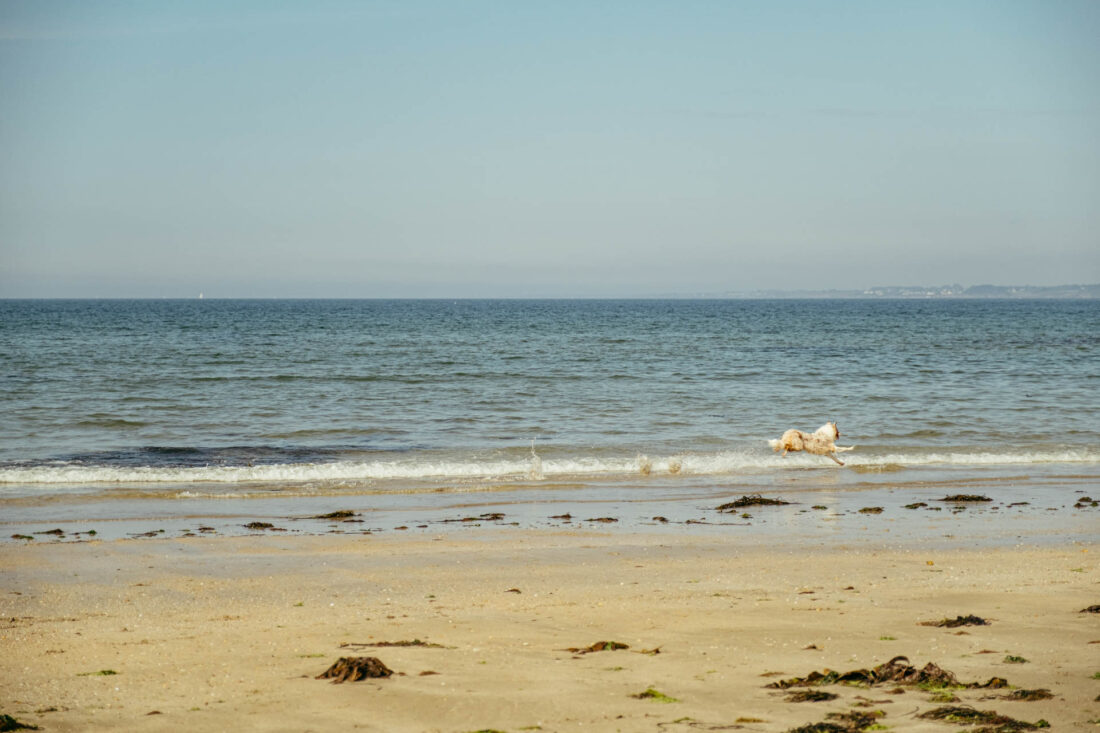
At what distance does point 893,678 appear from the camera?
5805 mm

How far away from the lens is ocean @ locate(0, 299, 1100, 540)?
13969 mm

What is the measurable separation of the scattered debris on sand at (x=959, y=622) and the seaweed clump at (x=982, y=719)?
6.55 ft

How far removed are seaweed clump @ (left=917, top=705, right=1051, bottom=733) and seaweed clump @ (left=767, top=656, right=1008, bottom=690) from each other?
1.44ft

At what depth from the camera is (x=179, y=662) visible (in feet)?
20.6

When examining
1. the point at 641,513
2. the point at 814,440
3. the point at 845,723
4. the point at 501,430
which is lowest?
the point at 641,513

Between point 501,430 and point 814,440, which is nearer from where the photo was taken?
point 814,440

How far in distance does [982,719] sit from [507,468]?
11522 mm

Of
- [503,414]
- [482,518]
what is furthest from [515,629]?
[503,414]

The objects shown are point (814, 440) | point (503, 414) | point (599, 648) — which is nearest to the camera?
point (599, 648)

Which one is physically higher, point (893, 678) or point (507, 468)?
point (893, 678)

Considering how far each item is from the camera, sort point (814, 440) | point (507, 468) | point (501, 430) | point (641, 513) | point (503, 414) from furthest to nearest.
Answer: point (503, 414) < point (501, 430) < point (507, 468) < point (814, 440) < point (641, 513)

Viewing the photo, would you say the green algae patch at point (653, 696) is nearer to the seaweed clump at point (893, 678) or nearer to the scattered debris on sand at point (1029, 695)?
the seaweed clump at point (893, 678)

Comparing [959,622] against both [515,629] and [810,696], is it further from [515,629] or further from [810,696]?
[515,629]

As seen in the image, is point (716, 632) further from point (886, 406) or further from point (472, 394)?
point (472, 394)
